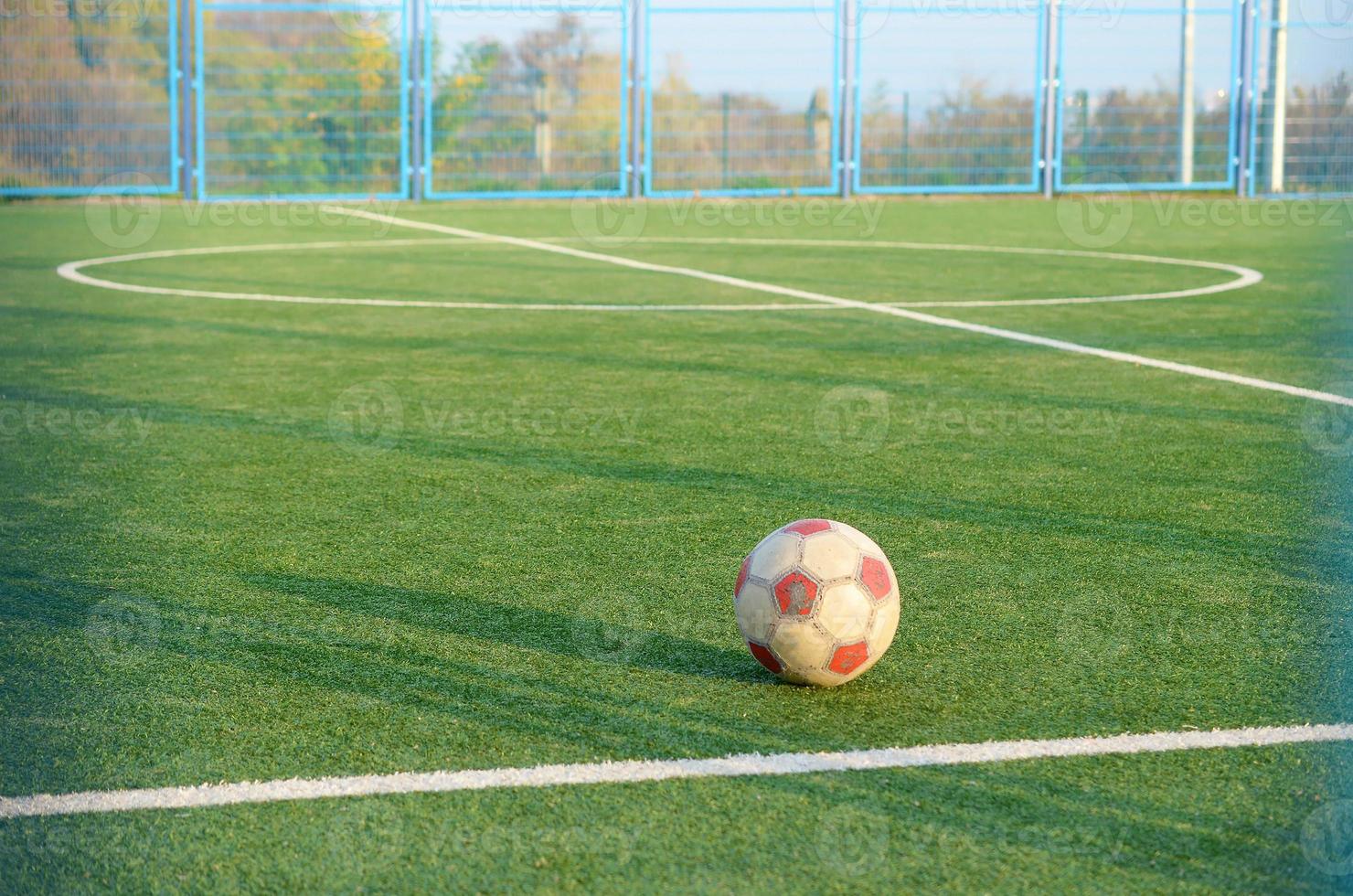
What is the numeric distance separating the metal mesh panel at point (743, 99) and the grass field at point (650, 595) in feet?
47.0

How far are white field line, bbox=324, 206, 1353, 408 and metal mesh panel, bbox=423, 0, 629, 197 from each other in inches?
230

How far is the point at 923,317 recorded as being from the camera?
30.2 feet

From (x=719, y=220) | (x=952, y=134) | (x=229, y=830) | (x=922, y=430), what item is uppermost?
(x=952, y=134)

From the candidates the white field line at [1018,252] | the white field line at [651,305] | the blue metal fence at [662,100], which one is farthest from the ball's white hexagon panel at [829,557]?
the blue metal fence at [662,100]

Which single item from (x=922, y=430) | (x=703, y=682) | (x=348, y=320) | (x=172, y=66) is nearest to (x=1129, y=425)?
(x=922, y=430)

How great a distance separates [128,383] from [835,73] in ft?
56.8

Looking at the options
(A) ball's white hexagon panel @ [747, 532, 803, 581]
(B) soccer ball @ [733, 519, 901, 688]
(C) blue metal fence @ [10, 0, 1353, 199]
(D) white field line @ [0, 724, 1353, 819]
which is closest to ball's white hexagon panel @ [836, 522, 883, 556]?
(B) soccer ball @ [733, 519, 901, 688]

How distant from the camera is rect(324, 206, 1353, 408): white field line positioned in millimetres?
6910

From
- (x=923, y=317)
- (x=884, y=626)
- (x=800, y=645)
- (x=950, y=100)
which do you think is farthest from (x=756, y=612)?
(x=950, y=100)

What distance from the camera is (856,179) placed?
23.2m

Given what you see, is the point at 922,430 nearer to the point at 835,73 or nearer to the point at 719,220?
the point at 719,220

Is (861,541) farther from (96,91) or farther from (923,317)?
(96,91)

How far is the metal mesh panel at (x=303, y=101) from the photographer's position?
21125 mm

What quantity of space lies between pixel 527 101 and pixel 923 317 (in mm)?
14420
